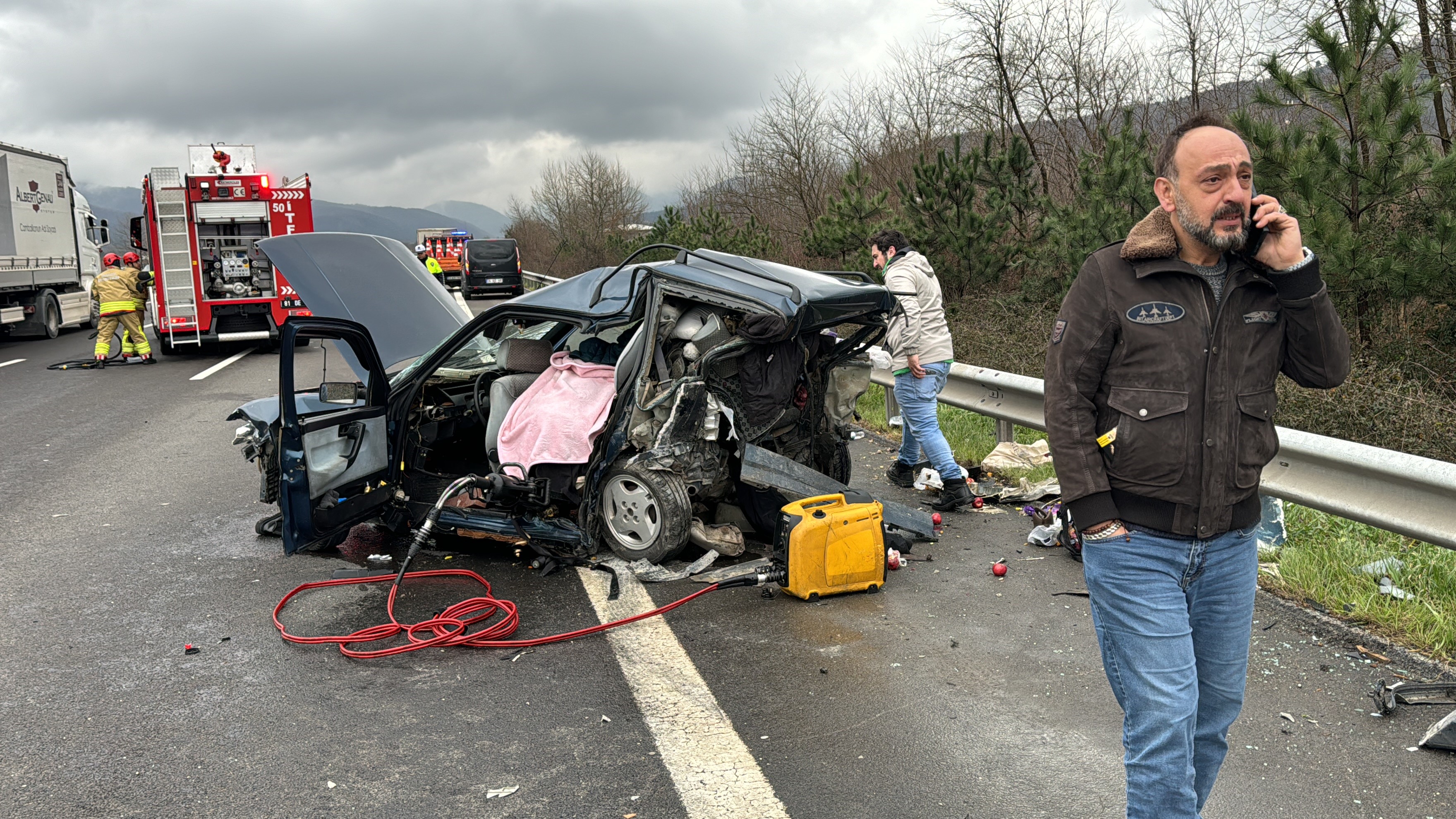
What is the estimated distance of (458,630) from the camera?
4.75 metres

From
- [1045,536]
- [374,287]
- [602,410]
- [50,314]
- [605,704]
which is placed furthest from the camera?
[50,314]

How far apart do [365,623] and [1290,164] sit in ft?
22.8

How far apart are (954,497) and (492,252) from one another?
3528cm

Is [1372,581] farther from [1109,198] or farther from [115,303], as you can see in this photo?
[115,303]

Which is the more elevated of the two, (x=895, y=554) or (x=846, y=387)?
(x=846, y=387)

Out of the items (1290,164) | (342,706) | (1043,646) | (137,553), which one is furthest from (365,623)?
(1290,164)

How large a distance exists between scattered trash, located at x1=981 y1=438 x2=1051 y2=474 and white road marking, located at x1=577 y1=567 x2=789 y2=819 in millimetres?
3494

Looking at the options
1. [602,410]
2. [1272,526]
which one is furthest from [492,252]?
[1272,526]

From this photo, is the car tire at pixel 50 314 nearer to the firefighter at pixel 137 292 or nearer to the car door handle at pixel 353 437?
the firefighter at pixel 137 292

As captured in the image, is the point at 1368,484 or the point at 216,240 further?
the point at 216,240

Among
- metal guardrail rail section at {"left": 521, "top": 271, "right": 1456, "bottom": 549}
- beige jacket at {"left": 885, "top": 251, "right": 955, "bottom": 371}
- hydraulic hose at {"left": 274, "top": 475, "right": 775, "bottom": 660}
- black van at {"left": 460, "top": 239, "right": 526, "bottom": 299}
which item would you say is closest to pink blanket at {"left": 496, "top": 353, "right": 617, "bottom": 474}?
hydraulic hose at {"left": 274, "top": 475, "right": 775, "bottom": 660}

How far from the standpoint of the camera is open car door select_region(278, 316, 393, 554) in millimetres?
5242

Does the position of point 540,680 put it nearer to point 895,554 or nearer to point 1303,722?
point 895,554

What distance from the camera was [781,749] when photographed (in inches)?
140
